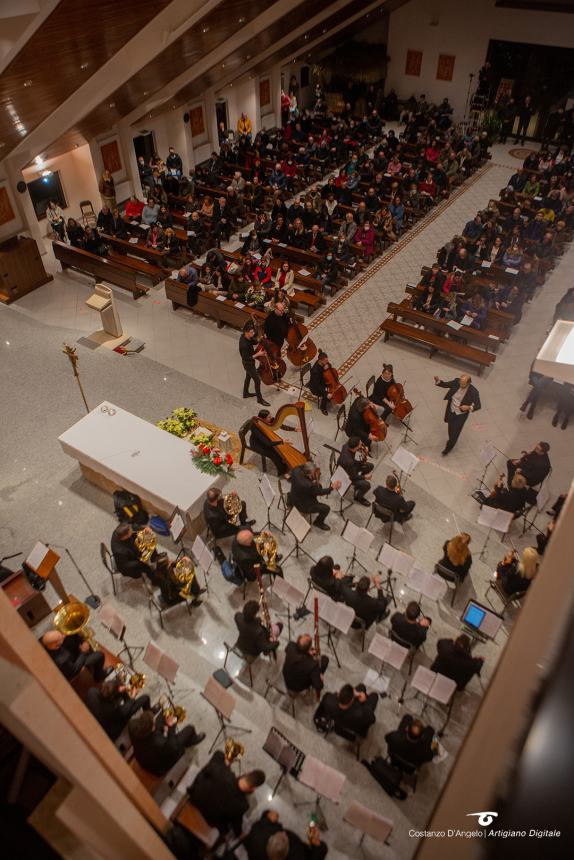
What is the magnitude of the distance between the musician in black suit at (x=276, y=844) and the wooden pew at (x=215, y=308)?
8.43 metres

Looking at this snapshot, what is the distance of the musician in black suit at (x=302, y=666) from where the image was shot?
584 centimetres

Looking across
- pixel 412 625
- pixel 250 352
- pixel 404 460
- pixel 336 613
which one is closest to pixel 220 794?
pixel 336 613

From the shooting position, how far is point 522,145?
21016 millimetres

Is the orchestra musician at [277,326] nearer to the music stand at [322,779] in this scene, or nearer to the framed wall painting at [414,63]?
the music stand at [322,779]

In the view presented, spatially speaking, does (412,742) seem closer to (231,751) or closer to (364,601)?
(364,601)

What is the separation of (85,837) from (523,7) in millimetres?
23579

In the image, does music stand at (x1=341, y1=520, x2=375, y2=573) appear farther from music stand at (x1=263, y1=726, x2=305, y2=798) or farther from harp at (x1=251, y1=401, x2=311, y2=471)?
music stand at (x1=263, y1=726, x2=305, y2=798)

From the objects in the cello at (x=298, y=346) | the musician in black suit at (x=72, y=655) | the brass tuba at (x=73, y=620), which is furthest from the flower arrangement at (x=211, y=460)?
the cello at (x=298, y=346)

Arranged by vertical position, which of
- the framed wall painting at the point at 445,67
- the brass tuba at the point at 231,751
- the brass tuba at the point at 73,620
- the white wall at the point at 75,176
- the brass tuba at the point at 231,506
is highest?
the framed wall painting at the point at 445,67

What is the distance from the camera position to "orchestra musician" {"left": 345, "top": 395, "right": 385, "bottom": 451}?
336 inches

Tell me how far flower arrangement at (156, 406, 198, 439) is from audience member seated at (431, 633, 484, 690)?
16.4ft

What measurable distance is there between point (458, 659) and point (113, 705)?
3.43m

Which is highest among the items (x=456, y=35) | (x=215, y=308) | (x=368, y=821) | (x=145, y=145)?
(x=456, y=35)

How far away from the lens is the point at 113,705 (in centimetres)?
561
